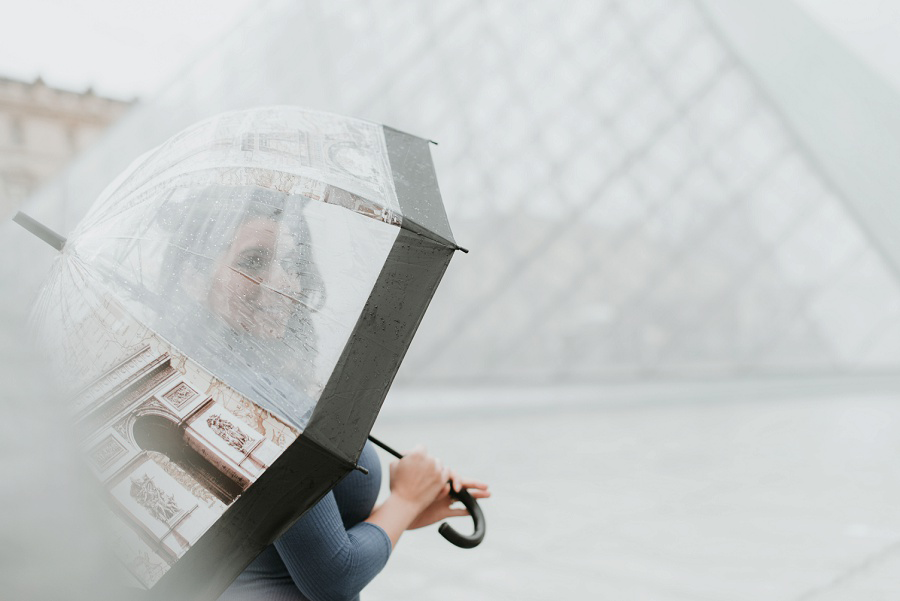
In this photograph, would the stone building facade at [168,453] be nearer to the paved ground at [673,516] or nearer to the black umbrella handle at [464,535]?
the black umbrella handle at [464,535]

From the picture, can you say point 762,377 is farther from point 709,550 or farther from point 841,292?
point 709,550

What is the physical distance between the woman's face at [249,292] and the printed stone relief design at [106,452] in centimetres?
17

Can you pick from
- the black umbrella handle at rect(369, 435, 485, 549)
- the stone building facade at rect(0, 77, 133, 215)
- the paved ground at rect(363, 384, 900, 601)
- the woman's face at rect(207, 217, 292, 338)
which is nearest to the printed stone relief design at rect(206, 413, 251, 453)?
the woman's face at rect(207, 217, 292, 338)

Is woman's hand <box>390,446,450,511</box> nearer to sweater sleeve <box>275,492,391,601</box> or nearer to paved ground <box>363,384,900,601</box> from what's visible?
sweater sleeve <box>275,492,391,601</box>

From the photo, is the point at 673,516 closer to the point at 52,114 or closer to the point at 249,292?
the point at 249,292

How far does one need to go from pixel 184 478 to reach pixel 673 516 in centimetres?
221

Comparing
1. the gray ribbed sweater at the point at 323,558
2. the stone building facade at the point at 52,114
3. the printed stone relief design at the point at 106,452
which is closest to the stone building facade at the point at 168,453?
the printed stone relief design at the point at 106,452

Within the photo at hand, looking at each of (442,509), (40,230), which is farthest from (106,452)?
(442,509)

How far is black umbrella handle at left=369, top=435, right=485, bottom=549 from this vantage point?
1.02 metres

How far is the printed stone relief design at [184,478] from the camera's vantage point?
2.45 feet

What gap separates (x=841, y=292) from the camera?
7.65 meters

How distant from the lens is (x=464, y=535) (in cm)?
103

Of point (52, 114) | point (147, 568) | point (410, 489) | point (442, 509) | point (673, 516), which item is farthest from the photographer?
point (52, 114)

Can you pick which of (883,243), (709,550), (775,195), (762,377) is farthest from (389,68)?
(709,550)
